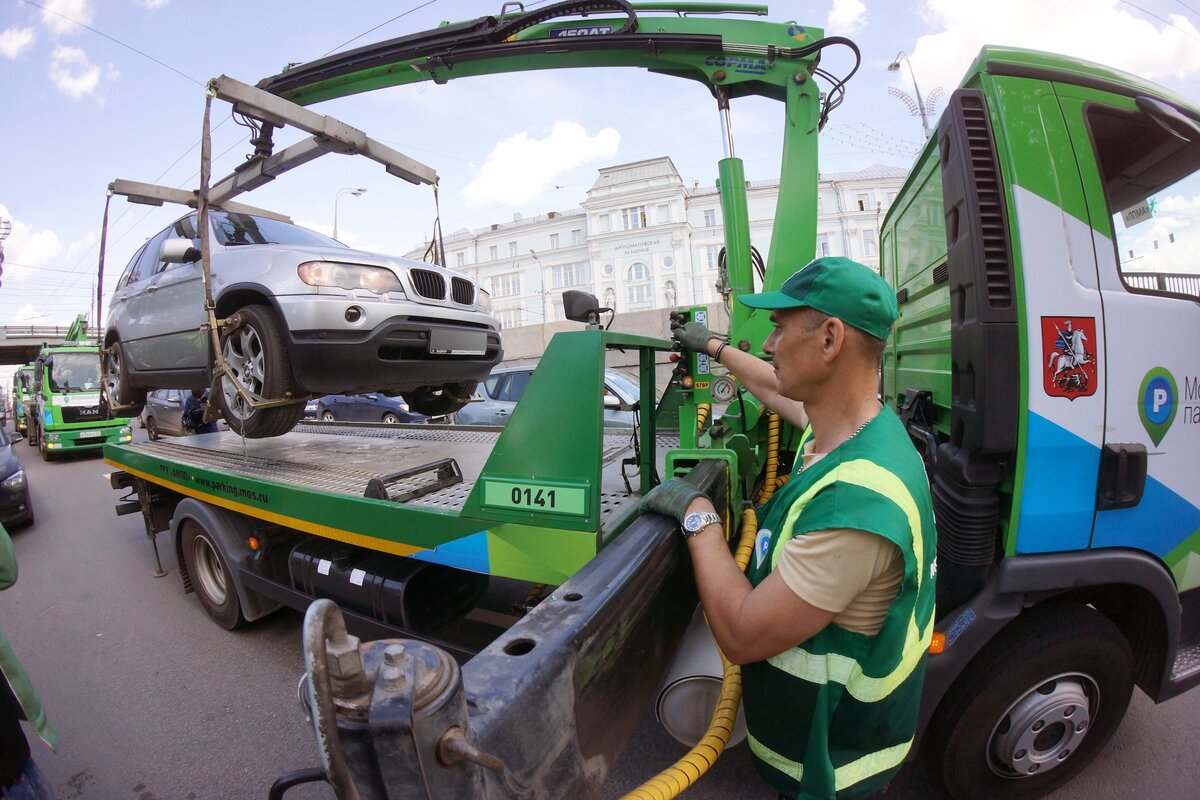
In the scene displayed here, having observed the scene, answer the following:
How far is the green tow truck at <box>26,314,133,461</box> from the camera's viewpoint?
42.8 feet

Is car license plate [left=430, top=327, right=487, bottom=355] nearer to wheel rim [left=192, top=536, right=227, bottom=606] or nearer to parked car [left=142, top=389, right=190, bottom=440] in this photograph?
wheel rim [left=192, top=536, right=227, bottom=606]

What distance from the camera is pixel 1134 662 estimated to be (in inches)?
86.2

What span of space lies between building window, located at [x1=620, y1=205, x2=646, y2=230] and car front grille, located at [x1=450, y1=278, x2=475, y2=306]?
5194 cm

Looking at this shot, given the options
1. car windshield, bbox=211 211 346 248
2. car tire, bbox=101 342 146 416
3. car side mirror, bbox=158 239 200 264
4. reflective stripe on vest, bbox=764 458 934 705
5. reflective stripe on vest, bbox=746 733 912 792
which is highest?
car windshield, bbox=211 211 346 248

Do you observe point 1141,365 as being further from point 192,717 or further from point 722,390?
point 192,717

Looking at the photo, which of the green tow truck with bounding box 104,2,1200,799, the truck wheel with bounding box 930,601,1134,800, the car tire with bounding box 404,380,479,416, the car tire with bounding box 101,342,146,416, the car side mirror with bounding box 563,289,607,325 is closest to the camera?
the green tow truck with bounding box 104,2,1200,799

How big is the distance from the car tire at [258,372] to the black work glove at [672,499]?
3048 mm

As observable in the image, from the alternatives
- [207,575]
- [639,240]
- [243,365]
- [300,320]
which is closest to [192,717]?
[207,575]

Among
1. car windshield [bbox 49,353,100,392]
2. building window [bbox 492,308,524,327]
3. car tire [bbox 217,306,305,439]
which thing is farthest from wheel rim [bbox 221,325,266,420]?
building window [bbox 492,308,524,327]

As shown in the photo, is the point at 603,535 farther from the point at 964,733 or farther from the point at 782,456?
the point at 782,456

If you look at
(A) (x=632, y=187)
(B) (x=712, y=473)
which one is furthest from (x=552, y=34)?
(A) (x=632, y=187)

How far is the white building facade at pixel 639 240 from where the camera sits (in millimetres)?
49812

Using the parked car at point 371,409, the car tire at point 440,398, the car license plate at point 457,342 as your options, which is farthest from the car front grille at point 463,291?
the parked car at point 371,409

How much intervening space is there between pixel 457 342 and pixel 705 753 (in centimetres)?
348
